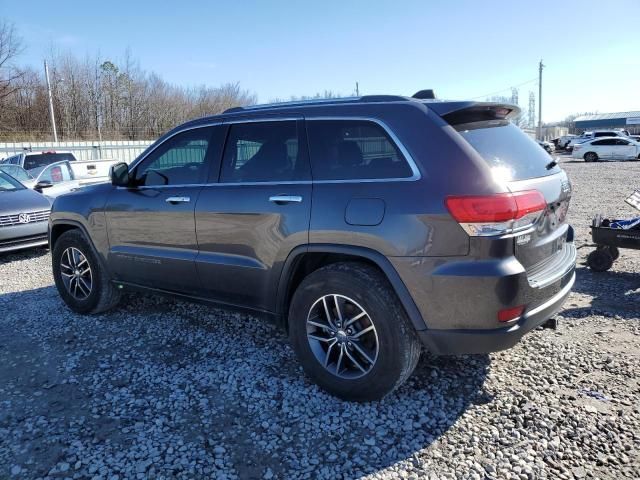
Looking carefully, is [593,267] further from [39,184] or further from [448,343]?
[39,184]

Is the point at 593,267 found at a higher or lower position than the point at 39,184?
lower

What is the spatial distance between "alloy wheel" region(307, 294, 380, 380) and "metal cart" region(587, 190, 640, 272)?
13.2ft

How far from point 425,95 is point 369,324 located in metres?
1.68

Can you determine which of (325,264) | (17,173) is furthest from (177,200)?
(17,173)

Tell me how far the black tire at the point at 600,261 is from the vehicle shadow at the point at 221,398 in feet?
10.4

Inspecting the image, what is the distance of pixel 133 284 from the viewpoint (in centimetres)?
459

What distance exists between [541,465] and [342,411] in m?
1.18

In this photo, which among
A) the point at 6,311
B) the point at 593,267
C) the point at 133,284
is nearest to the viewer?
the point at 133,284

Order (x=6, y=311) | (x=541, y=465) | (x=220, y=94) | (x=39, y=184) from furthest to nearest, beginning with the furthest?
(x=220, y=94) < (x=39, y=184) < (x=6, y=311) < (x=541, y=465)

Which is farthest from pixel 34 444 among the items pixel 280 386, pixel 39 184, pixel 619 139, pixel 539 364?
pixel 619 139

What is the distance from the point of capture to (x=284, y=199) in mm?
3379

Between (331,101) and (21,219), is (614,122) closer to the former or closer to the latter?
(21,219)

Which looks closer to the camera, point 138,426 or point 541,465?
point 541,465

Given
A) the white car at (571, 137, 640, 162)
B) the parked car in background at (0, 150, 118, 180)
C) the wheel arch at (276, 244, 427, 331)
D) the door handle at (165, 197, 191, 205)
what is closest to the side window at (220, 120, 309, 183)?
the door handle at (165, 197, 191, 205)
